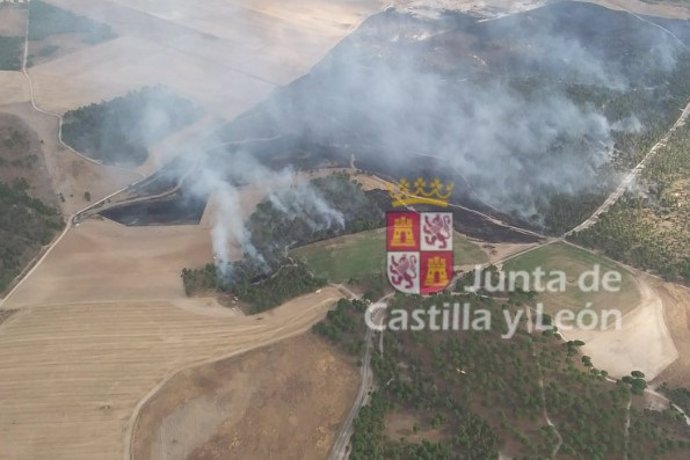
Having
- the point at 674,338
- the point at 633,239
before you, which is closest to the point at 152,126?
the point at 633,239

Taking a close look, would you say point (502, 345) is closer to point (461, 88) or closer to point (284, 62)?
point (461, 88)

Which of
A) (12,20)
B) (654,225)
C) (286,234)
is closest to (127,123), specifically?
(286,234)

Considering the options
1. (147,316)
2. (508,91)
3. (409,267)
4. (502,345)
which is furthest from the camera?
(508,91)

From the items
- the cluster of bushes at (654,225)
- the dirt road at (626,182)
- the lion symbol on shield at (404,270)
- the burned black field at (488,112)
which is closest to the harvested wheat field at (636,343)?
the cluster of bushes at (654,225)

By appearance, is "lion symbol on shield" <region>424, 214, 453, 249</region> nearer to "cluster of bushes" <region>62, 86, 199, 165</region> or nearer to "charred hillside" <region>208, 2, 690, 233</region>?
"charred hillside" <region>208, 2, 690, 233</region>

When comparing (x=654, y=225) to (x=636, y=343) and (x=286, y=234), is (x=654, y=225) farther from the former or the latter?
(x=286, y=234)

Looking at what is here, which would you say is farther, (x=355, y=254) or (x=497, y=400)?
(x=355, y=254)
